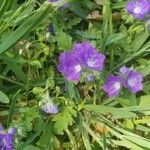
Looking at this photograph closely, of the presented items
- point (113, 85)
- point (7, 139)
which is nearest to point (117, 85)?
point (113, 85)

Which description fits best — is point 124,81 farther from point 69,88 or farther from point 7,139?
point 7,139

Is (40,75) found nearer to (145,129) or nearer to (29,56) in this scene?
(29,56)

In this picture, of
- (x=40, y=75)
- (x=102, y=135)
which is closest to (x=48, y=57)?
(x=40, y=75)

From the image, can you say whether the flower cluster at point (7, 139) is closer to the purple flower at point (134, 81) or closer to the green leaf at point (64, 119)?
the green leaf at point (64, 119)

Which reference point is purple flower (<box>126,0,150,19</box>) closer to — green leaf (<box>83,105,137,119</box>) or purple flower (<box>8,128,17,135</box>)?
green leaf (<box>83,105,137,119</box>)

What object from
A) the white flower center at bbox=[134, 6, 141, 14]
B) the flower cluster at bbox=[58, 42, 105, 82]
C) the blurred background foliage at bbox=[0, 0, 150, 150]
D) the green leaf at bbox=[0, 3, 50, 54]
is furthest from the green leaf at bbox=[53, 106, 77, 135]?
the white flower center at bbox=[134, 6, 141, 14]

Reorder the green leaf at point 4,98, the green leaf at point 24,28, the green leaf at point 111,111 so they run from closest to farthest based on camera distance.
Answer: the green leaf at point 24,28, the green leaf at point 4,98, the green leaf at point 111,111

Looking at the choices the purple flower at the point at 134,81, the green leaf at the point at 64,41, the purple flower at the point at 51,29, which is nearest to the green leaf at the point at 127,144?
the purple flower at the point at 134,81
